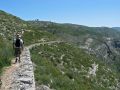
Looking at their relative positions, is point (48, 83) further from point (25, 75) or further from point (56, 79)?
point (25, 75)

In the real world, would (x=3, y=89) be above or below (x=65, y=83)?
above

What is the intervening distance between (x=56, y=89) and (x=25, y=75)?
3.95m

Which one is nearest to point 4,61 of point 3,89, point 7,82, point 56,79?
point 56,79

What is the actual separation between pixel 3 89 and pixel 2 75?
3.58 m

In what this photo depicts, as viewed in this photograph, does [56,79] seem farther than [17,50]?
No

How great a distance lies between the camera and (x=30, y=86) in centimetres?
1142

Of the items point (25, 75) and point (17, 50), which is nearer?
point (25, 75)

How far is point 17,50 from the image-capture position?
21.6 m

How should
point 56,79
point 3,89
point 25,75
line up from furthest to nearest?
point 56,79 → point 25,75 → point 3,89

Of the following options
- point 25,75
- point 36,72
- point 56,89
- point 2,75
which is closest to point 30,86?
point 25,75

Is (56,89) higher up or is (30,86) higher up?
(30,86)

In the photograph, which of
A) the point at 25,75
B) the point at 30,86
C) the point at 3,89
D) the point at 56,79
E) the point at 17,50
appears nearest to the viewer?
the point at 30,86

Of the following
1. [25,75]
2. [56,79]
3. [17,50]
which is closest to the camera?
[25,75]

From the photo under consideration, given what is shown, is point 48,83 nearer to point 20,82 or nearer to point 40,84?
point 40,84
